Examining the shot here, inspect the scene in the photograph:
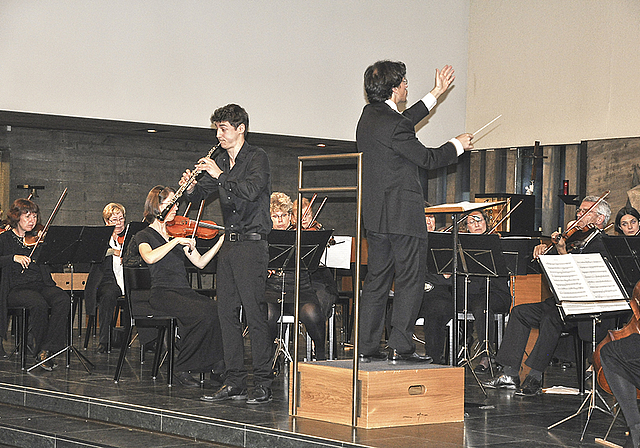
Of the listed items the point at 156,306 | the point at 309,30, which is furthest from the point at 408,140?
the point at 309,30

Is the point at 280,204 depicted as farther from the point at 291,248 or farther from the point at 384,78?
the point at 384,78

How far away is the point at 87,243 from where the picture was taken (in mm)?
5680

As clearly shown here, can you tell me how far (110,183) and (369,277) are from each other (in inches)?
242

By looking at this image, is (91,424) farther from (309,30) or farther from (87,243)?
(309,30)

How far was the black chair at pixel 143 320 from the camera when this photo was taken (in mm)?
5270

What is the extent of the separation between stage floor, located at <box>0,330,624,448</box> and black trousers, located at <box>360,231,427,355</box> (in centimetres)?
46

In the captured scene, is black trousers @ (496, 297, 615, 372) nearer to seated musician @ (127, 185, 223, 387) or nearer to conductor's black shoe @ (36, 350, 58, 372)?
seated musician @ (127, 185, 223, 387)

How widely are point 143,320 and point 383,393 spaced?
1.99 m

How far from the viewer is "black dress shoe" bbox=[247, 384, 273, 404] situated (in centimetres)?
447

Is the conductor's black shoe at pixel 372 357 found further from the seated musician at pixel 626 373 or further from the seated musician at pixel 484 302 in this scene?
the seated musician at pixel 484 302

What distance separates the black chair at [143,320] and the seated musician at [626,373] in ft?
8.67

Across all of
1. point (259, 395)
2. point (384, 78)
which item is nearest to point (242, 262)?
point (259, 395)

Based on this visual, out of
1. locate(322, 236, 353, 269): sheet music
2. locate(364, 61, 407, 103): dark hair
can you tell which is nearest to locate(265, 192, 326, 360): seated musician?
locate(322, 236, 353, 269): sheet music

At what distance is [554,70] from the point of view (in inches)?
370
